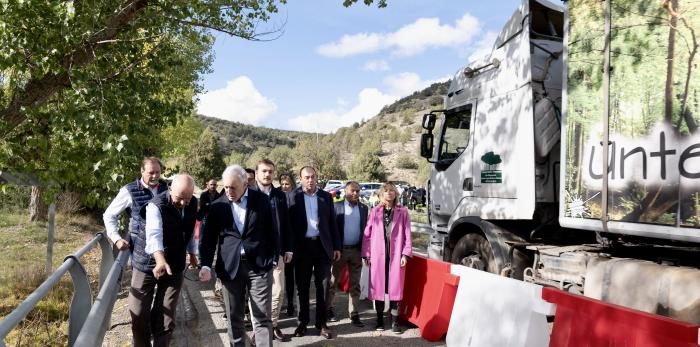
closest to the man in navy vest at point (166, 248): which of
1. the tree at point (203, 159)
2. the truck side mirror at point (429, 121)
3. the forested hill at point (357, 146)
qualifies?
the truck side mirror at point (429, 121)

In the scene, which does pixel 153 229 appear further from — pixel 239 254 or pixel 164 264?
pixel 239 254

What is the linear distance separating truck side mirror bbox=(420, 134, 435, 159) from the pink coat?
1333 mm

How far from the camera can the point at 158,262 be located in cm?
390

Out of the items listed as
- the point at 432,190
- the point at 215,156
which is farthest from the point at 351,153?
the point at 432,190

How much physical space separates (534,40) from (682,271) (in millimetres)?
2904

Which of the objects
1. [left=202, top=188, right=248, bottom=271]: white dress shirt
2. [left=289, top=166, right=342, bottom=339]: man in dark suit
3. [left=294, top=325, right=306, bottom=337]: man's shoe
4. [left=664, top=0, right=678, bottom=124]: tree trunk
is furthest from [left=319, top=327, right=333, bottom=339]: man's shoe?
[left=664, top=0, right=678, bottom=124]: tree trunk

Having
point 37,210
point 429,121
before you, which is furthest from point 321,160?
point 429,121

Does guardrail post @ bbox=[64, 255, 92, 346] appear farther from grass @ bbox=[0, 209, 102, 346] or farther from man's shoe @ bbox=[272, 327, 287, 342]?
man's shoe @ bbox=[272, 327, 287, 342]

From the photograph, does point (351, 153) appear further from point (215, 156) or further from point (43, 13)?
point (43, 13)

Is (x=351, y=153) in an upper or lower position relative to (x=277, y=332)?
upper

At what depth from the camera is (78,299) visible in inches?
129

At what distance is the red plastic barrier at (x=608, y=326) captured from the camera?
2920 millimetres

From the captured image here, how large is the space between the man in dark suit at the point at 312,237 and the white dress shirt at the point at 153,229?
6.11 feet

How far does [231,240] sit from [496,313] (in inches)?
95.9
